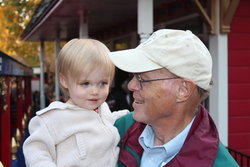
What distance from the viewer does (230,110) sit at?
5.55m

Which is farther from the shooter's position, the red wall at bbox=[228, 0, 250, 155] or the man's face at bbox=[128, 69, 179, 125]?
the red wall at bbox=[228, 0, 250, 155]

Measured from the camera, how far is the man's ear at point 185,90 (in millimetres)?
1743

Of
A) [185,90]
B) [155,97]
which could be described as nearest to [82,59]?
[155,97]

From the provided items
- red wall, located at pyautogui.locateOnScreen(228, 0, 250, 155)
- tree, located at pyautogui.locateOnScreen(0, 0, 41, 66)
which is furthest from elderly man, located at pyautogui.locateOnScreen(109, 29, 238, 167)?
tree, located at pyautogui.locateOnScreen(0, 0, 41, 66)

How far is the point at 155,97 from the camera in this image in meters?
1.77

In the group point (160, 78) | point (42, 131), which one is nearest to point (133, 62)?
point (160, 78)

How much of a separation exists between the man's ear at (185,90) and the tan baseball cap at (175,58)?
0.02 m

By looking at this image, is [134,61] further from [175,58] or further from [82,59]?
[82,59]

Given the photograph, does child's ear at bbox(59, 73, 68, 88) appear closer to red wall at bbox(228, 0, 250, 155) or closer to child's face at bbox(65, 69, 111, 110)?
child's face at bbox(65, 69, 111, 110)

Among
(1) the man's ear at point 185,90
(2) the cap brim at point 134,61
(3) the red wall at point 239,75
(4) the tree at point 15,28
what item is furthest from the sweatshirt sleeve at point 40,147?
(4) the tree at point 15,28

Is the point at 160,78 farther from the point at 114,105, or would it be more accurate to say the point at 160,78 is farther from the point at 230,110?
the point at 114,105

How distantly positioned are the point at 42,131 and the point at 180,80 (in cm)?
70

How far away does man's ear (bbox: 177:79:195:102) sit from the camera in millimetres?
1743

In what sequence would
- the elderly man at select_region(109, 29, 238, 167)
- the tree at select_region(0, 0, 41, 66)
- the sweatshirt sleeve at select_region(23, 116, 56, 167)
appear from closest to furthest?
the elderly man at select_region(109, 29, 238, 167) < the sweatshirt sleeve at select_region(23, 116, 56, 167) < the tree at select_region(0, 0, 41, 66)
